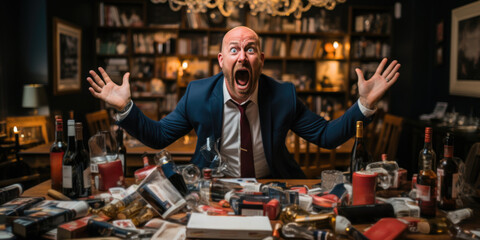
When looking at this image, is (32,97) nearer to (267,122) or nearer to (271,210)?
(267,122)

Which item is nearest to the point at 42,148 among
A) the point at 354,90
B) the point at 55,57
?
the point at 55,57

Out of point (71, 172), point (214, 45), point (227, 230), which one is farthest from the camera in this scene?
point (214, 45)

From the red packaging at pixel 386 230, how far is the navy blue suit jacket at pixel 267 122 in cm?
80

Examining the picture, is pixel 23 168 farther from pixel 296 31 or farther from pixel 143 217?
pixel 296 31

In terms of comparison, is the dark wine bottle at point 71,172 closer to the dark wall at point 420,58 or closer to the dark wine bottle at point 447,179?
the dark wine bottle at point 447,179

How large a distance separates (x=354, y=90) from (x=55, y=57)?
3.87m

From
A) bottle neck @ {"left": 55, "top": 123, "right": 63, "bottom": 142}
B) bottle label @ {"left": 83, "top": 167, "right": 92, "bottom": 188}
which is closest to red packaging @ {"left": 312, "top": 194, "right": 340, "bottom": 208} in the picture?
bottle label @ {"left": 83, "top": 167, "right": 92, "bottom": 188}

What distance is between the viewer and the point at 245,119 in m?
1.98

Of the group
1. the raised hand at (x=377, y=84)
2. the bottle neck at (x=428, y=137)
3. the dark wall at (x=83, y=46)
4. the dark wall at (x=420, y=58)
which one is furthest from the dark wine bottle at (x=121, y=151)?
the dark wall at (x=420, y=58)

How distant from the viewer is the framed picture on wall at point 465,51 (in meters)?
3.93

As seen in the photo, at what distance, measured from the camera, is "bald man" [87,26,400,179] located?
73.5 inches

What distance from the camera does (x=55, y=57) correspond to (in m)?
4.27

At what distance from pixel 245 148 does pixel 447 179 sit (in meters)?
0.92

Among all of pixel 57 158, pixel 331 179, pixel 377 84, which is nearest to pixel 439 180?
pixel 331 179
